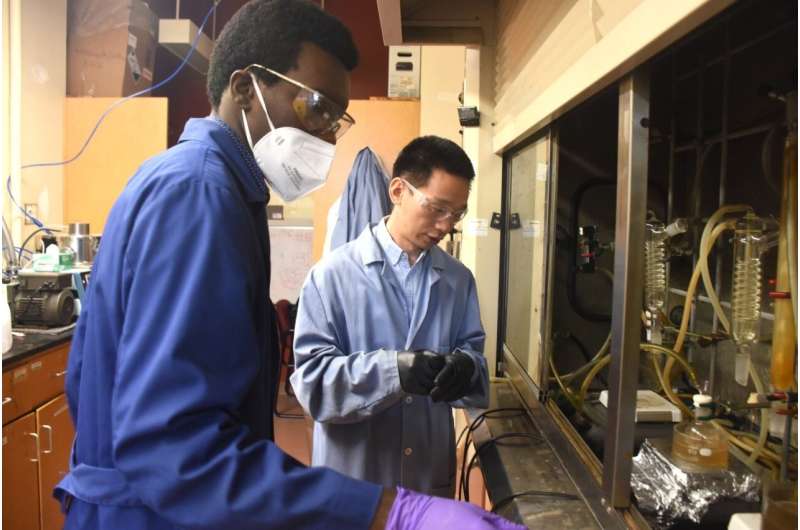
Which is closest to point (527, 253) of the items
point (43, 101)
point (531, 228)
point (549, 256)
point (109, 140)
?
point (531, 228)

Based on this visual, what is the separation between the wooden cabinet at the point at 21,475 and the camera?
2031 millimetres

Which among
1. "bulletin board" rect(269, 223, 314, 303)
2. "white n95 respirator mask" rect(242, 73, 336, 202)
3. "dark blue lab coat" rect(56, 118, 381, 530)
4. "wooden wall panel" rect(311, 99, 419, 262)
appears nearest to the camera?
"dark blue lab coat" rect(56, 118, 381, 530)

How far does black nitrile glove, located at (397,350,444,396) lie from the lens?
3.86 ft

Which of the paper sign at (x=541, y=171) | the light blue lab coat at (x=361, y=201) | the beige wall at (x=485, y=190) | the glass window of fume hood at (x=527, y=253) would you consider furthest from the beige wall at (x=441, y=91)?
the paper sign at (x=541, y=171)

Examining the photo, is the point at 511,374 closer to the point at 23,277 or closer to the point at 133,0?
the point at 23,277

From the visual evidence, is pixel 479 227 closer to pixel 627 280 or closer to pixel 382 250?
pixel 382 250

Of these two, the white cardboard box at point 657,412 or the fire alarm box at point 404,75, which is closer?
the white cardboard box at point 657,412

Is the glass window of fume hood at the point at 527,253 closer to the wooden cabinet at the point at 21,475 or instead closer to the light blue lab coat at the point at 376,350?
the light blue lab coat at the point at 376,350

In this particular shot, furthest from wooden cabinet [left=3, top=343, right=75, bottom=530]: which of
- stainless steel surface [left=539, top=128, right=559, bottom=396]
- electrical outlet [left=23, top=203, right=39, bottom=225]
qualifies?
stainless steel surface [left=539, top=128, right=559, bottom=396]

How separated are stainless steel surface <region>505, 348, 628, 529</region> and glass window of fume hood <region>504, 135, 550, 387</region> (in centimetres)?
6

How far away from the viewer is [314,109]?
88 centimetres

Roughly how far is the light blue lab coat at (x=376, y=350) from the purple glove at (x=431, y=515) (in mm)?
569

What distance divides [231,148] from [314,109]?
0.52 ft

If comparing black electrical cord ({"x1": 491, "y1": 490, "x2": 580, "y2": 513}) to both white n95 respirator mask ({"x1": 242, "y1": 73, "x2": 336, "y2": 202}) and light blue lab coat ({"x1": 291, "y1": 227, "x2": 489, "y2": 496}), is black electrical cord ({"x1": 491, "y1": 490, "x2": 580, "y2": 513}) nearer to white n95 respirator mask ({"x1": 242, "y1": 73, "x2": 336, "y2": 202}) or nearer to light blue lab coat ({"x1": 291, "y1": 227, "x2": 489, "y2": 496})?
light blue lab coat ({"x1": 291, "y1": 227, "x2": 489, "y2": 496})
